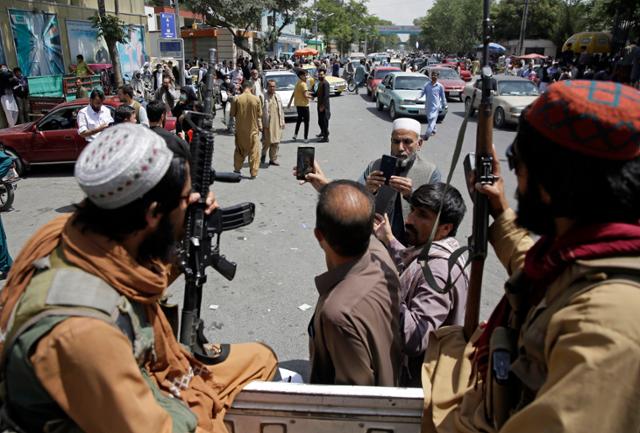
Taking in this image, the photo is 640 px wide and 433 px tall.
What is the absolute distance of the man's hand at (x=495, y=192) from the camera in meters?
1.81

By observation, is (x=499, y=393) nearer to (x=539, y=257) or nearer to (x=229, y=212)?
(x=539, y=257)

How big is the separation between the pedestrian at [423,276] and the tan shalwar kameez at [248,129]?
674cm

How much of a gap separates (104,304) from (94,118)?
23.2 feet

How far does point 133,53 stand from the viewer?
23328 mm

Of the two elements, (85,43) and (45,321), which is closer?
(45,321)

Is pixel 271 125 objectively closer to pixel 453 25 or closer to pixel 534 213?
pixel 534 213

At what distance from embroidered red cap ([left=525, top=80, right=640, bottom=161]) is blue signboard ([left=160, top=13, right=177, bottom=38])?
13.4 metres

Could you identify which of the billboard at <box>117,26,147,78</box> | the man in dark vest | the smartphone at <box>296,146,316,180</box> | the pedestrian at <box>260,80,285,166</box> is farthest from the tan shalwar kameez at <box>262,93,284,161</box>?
the billboard at <box>117,26,147,78</box>

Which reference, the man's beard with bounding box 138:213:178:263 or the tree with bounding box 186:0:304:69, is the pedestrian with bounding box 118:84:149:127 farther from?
the tree with bounding box 186:0:304:69

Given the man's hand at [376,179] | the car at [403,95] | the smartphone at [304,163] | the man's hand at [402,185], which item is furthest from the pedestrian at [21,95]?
the man's hand at [402,185]

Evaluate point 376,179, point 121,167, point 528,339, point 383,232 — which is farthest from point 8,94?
point 528,339

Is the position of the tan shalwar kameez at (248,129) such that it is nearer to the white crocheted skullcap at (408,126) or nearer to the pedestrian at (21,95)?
the white crocheted skullcap at (408,126)

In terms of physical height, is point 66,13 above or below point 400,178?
above

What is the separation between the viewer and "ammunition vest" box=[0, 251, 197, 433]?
4.16 feet
